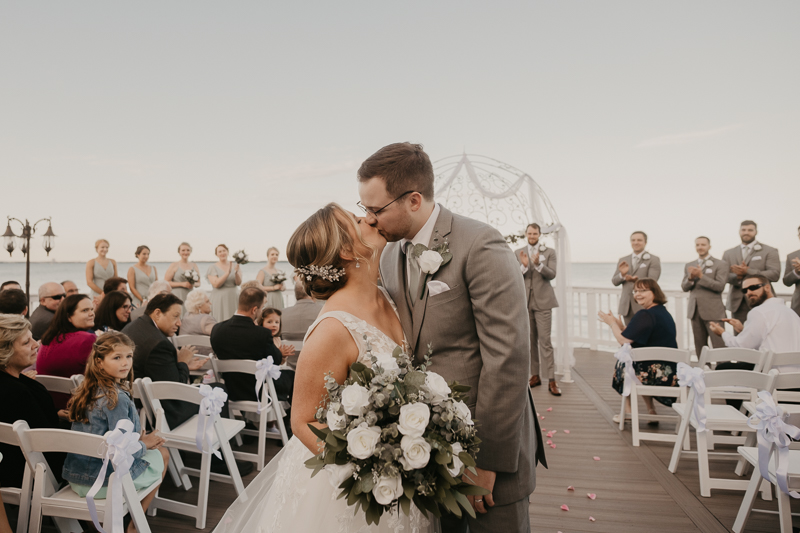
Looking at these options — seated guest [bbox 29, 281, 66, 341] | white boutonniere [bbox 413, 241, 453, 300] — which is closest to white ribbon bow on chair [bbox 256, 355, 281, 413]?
white boutonniere [bbox 413, 241, 453, 300]

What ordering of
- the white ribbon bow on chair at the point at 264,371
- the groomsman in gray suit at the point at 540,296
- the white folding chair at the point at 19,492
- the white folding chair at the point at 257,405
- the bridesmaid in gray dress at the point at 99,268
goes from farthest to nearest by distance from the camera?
1. the bridesmaid in gray dress at the point at 99,268
2. the groomsman in gray suit at the point at 540,296
3. the white folding chair at the point at 257,405
4. the white ribbon bow on chair at the point at 264,371
5. the white folding chair at the point at 19,492

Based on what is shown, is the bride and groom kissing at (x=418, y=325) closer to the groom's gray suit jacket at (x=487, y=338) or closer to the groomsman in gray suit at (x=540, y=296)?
the groom's gray suit jacket at (x=487, y=338)

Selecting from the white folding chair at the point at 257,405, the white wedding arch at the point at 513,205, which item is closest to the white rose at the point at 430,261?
the white folding chair at the point at 257,405

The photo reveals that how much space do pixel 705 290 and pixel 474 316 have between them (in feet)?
23.1

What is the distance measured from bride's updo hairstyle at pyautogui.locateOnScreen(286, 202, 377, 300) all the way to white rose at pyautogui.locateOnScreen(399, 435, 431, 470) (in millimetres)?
660

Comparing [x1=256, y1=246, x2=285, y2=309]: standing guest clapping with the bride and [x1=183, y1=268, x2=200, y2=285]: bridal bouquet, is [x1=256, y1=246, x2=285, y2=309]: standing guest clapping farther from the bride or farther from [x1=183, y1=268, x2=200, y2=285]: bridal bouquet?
the bride

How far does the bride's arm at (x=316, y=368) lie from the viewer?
125 cm

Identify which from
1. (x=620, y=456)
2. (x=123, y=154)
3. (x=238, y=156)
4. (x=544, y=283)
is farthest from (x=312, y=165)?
(x=620, y=456)

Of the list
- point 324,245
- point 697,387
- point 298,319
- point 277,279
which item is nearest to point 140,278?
point 277,279

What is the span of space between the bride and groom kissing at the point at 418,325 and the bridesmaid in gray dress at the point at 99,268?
7.29 meters

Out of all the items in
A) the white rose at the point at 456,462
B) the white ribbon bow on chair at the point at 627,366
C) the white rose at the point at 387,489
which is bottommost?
the white ribbon bow on chair at the point at 627,366

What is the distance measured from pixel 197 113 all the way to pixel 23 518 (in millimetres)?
15209

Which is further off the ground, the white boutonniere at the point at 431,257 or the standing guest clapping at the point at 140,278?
the white boutonniere at the point at 431,257

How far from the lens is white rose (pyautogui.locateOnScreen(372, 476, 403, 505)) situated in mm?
959
